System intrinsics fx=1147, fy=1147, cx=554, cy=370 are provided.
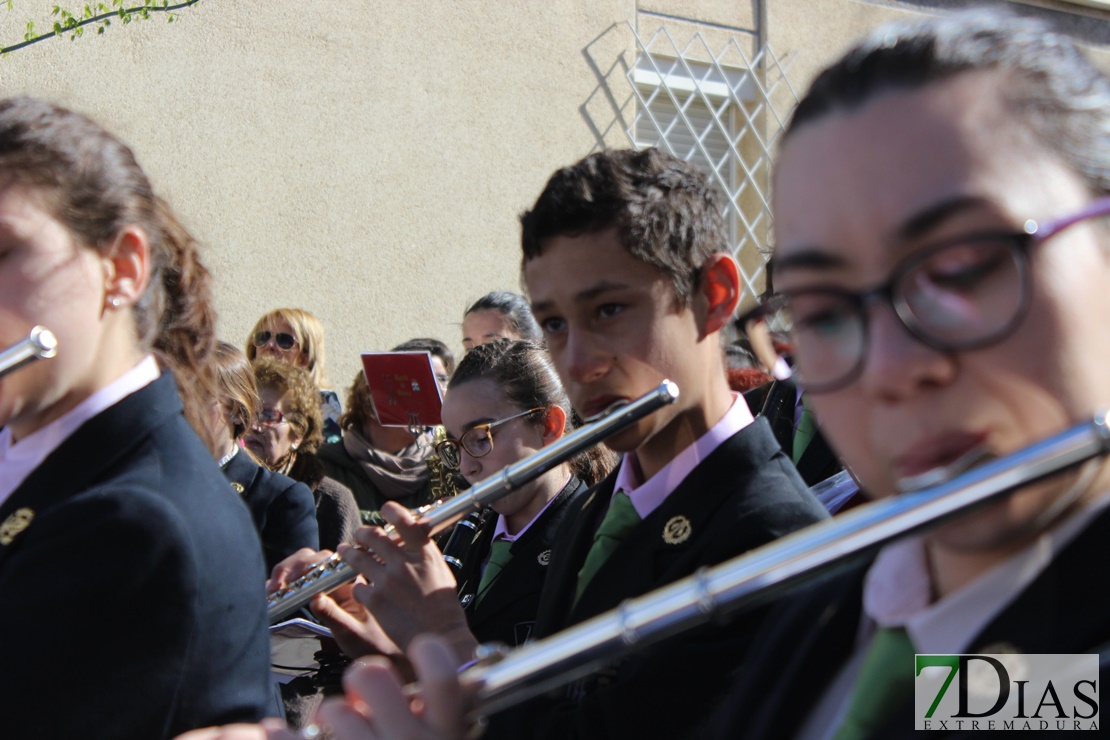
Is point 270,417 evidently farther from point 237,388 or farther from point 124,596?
point 124,596

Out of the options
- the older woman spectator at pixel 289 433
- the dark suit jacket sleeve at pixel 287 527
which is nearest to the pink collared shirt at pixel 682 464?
the dark suit jacket sleeve at pixel 287 527

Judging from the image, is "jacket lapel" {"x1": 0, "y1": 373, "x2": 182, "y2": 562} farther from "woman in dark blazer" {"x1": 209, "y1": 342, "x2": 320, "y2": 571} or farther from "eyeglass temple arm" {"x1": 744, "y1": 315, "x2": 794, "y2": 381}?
"woman in dark blazer" {"x1": 209, "y1": 342, "x2": 320, "y2": 571}

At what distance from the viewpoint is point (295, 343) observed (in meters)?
5.96

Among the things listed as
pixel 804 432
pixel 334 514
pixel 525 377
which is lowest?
pixel 804 432

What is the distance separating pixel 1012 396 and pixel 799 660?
1.25ft

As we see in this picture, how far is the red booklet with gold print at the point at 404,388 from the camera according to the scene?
14.6 ft

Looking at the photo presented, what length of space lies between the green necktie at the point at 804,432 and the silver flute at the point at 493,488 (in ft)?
4.08

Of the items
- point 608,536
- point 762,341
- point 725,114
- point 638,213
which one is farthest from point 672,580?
point 725,114

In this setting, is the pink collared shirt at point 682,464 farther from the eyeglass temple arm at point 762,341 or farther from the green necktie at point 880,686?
the green necktie at point 880,686

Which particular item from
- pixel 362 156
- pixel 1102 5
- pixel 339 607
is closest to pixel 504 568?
pixel 339 607

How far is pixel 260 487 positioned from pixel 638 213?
2.22 metres

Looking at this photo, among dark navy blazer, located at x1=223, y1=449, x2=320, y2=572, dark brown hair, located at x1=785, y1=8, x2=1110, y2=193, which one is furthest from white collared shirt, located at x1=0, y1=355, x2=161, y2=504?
dark navy blazer, located at x1=223, y1=449, x2=320, y2=572

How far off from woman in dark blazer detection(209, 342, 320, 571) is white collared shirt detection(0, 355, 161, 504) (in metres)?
1.90

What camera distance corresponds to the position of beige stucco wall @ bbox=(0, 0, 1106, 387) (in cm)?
714
